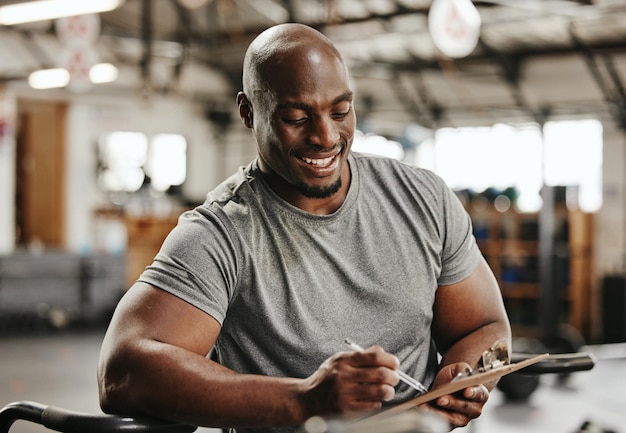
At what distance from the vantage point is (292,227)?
1.49 m

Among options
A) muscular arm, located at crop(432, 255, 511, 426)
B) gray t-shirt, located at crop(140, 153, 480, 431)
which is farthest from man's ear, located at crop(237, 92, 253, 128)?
muscular arm, located at crop(432, 255, 511, 426)

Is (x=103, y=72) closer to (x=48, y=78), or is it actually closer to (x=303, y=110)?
(x=48, y=78)

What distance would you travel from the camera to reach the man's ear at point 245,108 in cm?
155

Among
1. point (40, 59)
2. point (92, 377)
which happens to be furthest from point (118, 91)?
point (92, 377)

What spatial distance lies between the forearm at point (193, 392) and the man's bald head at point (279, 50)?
552 millimetres

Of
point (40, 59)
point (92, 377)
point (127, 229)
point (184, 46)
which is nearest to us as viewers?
point (92, 377)

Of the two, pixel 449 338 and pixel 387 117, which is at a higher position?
pixel 387 117

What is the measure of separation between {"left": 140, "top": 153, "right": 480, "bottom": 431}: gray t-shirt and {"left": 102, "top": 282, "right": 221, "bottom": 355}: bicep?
18 millimetres

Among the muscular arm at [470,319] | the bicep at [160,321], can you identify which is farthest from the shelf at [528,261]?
the bicep at [160,321]

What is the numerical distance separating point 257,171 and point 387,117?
1199cm

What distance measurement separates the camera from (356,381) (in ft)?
3.89

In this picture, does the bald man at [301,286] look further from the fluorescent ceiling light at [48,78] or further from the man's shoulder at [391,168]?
the fluorescent ceiling light at [48,78]

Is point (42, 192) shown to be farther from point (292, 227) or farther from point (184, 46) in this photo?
point (292, 227)

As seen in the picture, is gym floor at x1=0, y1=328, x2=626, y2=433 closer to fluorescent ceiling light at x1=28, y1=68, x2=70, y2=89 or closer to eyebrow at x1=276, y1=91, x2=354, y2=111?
eyebrow at x1=276, y1=91, x2=354, y2=111
